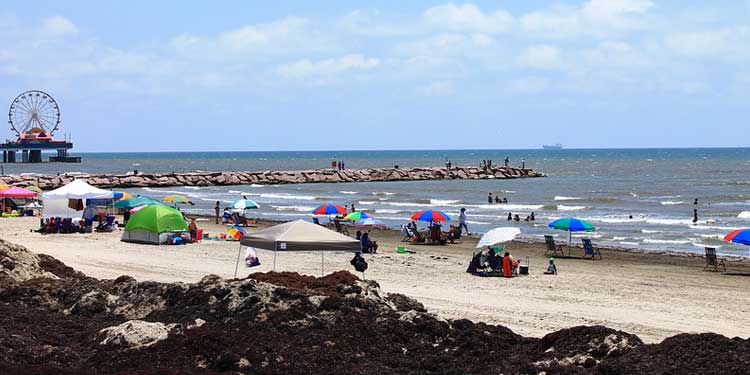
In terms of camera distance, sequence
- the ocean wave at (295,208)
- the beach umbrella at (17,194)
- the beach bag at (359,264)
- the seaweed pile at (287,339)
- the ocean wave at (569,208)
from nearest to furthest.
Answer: the seaweed pile at (287,339) < the beach bag at (359,264) < the beach umbrella at (17,194) < the ocean wave at (295,208) < the ocean wave at (569,208)

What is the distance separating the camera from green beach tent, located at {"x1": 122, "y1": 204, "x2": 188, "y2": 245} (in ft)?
86.4

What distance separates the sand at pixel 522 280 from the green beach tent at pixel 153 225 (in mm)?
540

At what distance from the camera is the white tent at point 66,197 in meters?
29.4

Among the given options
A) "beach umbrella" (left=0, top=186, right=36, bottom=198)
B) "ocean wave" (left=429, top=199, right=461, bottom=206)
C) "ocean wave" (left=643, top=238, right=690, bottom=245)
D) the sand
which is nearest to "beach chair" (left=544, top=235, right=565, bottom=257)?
the sand

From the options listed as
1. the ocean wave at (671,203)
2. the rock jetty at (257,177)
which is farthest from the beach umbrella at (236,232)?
the rock jetty at (257,177)

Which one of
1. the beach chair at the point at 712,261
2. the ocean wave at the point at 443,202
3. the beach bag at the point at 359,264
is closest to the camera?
the beach bag at the point at 359,264

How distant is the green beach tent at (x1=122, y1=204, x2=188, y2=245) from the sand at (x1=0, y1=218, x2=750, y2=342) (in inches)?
21.3

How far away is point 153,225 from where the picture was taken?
26.4 meters

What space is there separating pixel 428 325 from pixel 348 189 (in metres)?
59.6

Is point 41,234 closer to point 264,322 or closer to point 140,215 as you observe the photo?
point 140,215

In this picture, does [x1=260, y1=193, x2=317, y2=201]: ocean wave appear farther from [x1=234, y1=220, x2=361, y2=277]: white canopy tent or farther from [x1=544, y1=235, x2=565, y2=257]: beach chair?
[x1=234, y1=220, x2=361, y2=277]: white canopy tent

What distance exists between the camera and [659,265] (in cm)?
2497

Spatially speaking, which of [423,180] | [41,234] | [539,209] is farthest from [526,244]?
[423,180]

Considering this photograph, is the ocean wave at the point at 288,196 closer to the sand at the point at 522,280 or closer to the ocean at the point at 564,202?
the ocean at the point at 564,202
